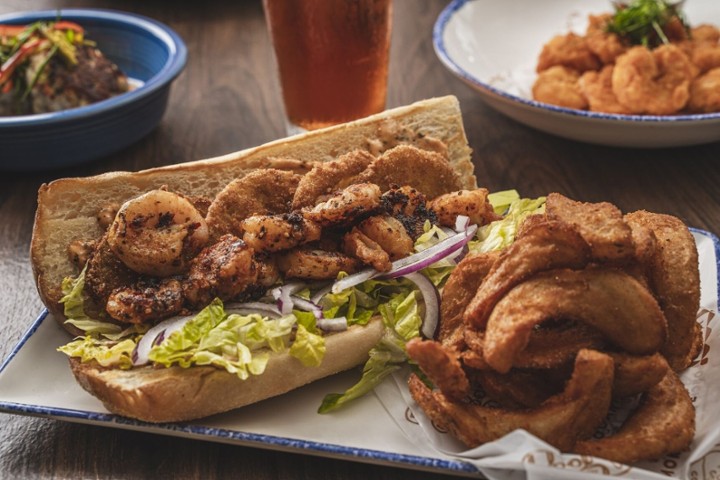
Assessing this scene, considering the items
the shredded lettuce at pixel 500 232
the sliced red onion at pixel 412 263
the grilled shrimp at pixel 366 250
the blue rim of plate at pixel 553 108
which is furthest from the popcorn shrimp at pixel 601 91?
the grilled shrimp at pixel 366 250

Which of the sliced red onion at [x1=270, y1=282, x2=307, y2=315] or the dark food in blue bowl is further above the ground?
the sliced red onion at [x1=270, y1=282, x2=307, y2=315]

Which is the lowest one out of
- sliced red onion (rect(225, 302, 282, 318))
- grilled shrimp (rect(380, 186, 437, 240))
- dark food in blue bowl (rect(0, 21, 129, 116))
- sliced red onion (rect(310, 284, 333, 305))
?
dark food in blue bowl (rect(0, 21, 129, 116))

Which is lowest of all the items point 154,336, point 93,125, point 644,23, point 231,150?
point 231,150

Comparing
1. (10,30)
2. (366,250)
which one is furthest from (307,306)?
(10,30)

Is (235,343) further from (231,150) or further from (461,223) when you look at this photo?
(231,150)

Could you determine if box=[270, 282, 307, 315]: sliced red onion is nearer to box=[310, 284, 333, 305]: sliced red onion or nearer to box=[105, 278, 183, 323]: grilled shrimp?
box=[310, 284, 333, 305]: sliced red onion

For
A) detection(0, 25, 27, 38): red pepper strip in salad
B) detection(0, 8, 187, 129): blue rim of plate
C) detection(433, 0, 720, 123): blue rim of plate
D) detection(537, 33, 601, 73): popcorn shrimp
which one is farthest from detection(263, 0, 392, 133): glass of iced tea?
detection(0, 25, 27, 38): red pepper strip in salad

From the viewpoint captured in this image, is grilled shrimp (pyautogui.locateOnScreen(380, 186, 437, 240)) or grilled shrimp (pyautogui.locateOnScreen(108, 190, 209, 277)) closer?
grilled shrimp (pyautogui.locateOnScreen(108, 190, 209, 277))
